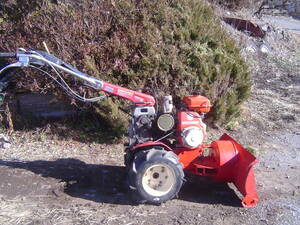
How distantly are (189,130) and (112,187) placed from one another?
1.19 m

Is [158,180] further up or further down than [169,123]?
further down

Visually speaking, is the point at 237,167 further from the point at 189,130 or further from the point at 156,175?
the point at 156,175

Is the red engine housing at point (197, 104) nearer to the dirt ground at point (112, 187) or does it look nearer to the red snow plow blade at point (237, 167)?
the red snow plow blade at point (237, 167)

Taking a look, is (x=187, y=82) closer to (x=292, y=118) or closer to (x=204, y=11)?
(x=204, y=11)

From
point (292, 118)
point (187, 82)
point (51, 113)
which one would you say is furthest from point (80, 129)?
point (292, 118)

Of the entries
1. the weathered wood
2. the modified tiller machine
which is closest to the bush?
the weathered wood

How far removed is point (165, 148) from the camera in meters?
4.88

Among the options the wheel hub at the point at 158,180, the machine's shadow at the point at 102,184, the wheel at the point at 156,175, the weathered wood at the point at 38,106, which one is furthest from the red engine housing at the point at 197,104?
the weathered wood at the point at 38,106

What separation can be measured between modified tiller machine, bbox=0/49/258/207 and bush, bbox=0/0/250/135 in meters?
1.49

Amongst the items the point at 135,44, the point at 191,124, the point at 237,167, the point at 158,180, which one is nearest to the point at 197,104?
the point at 191,124

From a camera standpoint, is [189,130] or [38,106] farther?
[38,106]

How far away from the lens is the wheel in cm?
451

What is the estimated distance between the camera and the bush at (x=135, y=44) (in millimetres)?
6402

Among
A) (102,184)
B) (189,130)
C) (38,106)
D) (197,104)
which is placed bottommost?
(102,184)
